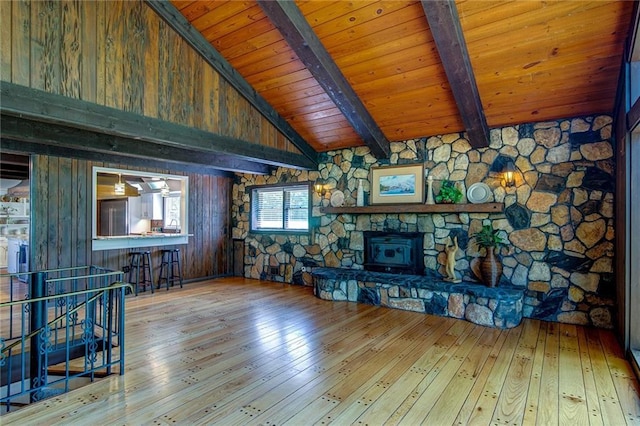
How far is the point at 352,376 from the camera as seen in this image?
2.97 meters

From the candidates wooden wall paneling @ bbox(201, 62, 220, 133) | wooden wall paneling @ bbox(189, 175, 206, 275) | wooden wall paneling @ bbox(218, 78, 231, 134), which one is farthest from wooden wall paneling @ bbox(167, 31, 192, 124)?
wooden wall paneling @ bbox(189, 175, 206, 275)

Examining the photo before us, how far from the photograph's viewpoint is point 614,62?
3.55 metres

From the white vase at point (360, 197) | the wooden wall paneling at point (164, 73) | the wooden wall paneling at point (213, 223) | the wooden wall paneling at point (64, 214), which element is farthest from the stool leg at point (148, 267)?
the white vase at point (360, 197)

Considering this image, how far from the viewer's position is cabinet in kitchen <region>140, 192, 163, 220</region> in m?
9.59

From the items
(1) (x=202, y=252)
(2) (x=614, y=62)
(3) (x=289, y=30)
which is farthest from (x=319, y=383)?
(1) (x=202, y=252)

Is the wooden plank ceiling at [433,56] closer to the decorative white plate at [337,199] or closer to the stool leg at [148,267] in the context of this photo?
the decorative white plate at [337,199]

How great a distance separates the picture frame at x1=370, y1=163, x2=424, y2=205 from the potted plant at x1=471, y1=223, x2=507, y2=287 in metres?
1.12

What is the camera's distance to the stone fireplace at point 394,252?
557 centimetres

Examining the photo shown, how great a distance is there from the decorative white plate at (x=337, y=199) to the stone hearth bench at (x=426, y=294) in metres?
1.25

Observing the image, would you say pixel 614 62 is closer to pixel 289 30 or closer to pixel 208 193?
pixel 289 30

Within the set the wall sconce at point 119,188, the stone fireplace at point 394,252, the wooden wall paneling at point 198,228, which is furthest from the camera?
the wall sconce at point 119,188

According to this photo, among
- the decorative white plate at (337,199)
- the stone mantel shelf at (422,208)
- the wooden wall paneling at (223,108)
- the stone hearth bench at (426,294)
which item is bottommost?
the stone hearth bench at (426,294)

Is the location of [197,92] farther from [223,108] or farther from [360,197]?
[360,197]

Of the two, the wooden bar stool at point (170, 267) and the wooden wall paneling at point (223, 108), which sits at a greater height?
the wooden wall paneling at point (223, 108)
